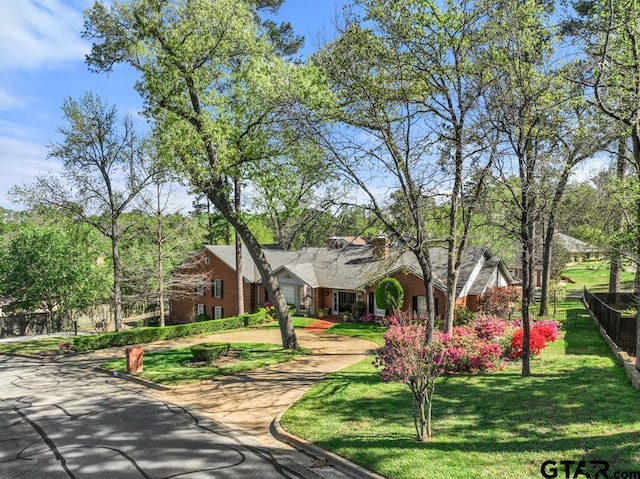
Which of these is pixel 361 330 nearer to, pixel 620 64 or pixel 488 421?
pixel 488 421

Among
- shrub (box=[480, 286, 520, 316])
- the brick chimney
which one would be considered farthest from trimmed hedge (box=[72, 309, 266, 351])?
shrub (box=[480, 286, 520, 316])

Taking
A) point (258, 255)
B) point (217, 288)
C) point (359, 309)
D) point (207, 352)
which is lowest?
point (207, 352)

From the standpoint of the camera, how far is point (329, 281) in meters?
31.2

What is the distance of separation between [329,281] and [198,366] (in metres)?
15.6

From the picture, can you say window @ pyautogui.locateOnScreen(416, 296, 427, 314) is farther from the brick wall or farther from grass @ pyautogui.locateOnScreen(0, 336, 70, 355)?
grass @ pyautogui.locateOnScreen(0, 336, 70, 355)

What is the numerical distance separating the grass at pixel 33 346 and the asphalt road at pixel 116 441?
7419 mm

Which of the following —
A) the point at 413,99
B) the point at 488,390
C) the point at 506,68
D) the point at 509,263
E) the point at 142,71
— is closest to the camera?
the point at 488,390

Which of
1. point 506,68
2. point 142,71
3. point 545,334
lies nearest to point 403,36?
point 506,68

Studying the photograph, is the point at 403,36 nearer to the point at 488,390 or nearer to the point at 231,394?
the point at 488,390

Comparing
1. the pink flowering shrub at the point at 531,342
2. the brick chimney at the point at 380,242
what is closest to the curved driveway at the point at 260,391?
the brick chimney at the point at 380,242

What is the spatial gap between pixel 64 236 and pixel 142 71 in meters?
16.1

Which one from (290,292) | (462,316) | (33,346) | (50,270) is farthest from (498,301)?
(50,270)

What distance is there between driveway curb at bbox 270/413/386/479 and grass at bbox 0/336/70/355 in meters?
15.8

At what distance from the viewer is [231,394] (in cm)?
1316
